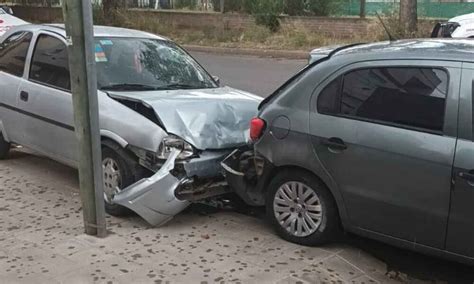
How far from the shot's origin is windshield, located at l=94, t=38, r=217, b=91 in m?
5.98

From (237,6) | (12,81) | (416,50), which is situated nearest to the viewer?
(416,50)

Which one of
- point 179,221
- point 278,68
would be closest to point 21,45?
point 179,221

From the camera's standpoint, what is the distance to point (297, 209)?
4.76 m

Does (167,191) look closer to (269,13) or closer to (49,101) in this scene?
(49,101)

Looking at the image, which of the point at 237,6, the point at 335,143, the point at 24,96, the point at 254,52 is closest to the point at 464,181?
the point at 335,143

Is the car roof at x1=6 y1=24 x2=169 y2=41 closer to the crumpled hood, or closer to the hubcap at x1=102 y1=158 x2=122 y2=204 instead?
the crumpled hood

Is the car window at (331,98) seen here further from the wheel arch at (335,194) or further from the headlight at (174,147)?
the headlight at (174,147)

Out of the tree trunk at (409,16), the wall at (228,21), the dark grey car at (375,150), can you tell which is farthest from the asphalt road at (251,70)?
the dark grey car at (375,150)

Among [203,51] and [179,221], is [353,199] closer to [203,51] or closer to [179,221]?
[179,221]

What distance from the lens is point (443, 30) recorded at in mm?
10914

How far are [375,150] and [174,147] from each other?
175cm

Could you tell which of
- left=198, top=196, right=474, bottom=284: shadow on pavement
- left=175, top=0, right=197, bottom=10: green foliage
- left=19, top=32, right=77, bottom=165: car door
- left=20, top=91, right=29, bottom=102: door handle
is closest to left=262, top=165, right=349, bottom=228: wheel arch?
left=198, top=196, right=474, bottom=284: shadow on pavement

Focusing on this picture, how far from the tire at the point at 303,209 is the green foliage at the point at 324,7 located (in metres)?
17.3

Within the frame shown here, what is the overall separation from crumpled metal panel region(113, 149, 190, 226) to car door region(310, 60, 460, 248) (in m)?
1.24
